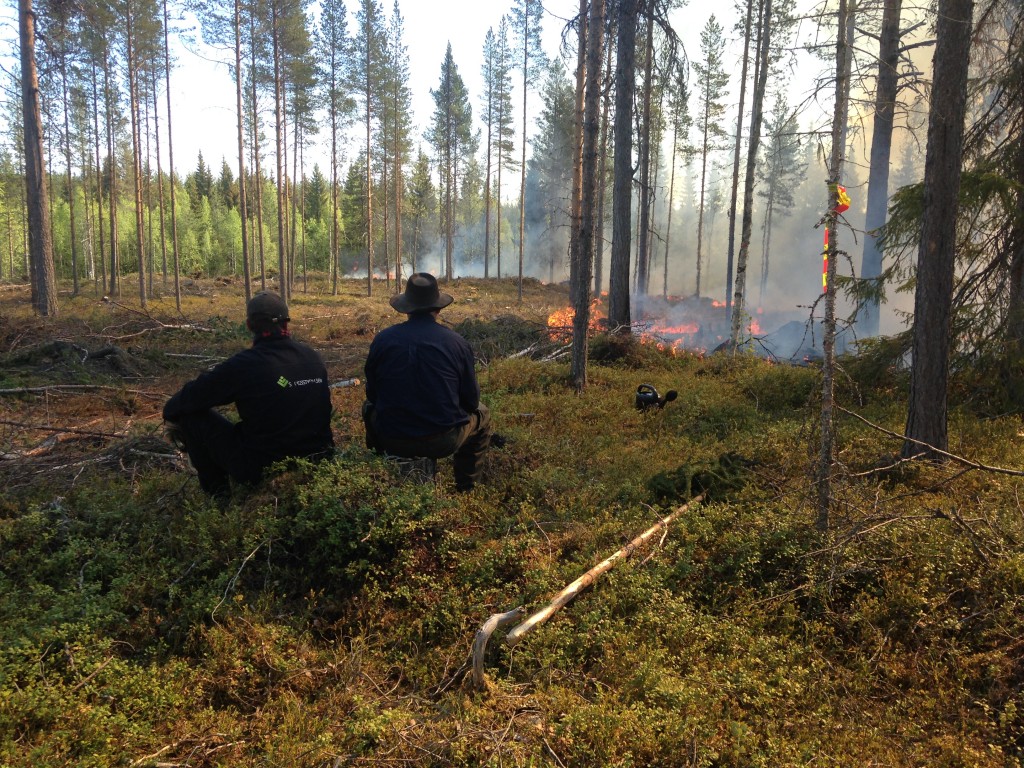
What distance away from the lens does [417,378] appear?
487 centimetres

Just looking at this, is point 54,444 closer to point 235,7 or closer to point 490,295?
point 235,7

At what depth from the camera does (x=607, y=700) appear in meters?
3.10

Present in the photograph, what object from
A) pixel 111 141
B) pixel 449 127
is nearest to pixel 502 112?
pixel 449 127

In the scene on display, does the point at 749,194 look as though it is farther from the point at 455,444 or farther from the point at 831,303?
the point at 455,444

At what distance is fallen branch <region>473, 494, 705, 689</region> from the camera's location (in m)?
3.27

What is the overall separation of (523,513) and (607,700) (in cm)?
210

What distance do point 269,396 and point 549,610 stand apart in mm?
2748

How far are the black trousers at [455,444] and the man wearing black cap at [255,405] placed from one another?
0.56 m

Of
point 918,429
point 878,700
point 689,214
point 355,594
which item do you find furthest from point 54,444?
point 689,214

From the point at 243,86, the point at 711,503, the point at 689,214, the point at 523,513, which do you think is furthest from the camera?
the point at 689,214

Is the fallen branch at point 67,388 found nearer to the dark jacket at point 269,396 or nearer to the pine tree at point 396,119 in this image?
the dark jacket at point 269,396

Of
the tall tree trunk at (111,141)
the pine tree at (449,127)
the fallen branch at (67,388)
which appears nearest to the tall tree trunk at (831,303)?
the fallen branch at (67,388)

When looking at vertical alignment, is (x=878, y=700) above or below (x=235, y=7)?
below

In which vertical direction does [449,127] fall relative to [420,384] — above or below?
above
